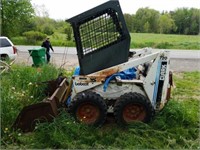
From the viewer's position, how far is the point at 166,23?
96.0 ft

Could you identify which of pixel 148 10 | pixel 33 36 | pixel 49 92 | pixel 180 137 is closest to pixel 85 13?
pixel 49 92

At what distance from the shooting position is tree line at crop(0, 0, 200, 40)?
25906 mm

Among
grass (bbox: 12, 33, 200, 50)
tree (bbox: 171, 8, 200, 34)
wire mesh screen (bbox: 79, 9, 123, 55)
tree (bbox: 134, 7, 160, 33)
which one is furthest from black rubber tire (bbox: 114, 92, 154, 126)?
tree (bbox: 171, 8, 200, 34)

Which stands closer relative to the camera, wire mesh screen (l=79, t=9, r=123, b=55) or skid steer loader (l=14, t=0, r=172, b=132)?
skid steer loader (l=14, t=0, r=172, b=132)

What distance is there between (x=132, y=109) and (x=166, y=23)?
2528 cm

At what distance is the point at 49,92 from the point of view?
6520 millimetres

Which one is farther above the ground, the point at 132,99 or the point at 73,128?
the point at 132,99

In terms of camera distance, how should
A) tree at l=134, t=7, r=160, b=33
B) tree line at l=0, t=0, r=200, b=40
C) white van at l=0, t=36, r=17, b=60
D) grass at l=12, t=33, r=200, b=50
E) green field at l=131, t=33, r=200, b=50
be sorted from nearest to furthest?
white van at l=0, t=36, r=17, b=60, tree at l=134, t=7, r=160, b=33, tree line at l=0, t=0, r=200, b=40, green field at l=131, t=33, r=200, b=50, grass at l=12, t=33, r=200, b=50

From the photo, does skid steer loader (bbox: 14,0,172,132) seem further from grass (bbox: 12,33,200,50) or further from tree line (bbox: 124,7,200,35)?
tree line (bbox: 124,7,200,35)

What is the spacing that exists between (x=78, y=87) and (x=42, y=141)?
3.76ft

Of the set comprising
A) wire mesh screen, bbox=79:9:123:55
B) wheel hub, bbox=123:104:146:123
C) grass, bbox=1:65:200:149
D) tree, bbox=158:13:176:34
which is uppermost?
tree, bbox=158:13:176:34

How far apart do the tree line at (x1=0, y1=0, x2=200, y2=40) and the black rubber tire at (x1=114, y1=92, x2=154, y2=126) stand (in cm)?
1867

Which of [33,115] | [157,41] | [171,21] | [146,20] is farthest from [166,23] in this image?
[33,115]

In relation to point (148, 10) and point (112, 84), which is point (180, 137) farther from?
point (148, 10)
